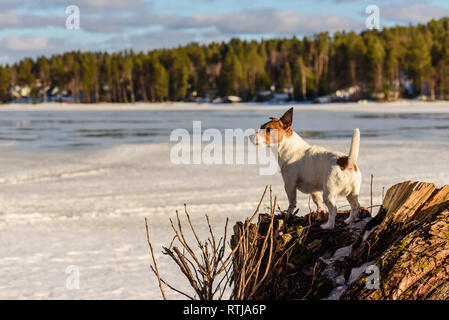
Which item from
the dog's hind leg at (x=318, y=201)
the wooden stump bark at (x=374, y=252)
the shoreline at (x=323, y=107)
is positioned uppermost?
the shoreline at (x=323, y=107)

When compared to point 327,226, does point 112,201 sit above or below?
below

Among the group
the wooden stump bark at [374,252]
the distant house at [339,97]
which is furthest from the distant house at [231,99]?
the wooden stump bark at [374,252]

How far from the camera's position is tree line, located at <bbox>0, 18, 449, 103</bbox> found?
98312mm

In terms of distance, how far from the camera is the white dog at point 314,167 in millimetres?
4094

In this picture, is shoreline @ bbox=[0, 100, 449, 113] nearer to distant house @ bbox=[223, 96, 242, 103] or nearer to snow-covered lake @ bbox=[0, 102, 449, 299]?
distant house @ bbox=[223, 96, 242, 103]

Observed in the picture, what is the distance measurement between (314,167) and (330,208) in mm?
377

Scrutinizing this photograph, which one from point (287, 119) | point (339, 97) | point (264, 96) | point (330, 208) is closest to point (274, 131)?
point (287, 119)

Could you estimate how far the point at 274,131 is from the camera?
4.25 m

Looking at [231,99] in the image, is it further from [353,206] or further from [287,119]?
[287,119]

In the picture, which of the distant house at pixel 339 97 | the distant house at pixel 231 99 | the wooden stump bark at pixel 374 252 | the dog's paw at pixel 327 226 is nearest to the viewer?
the wooden stump bark at pixel 374 252

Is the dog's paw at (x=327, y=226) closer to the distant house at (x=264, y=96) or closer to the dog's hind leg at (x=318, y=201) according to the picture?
the dog's hind leg at (x=318, y=201)

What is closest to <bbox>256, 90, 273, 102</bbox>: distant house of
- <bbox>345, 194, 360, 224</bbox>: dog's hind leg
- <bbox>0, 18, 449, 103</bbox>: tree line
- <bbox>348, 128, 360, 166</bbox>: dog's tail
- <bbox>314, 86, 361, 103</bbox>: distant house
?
<bbox>0, 18, 449, 103</bbox>: tree line

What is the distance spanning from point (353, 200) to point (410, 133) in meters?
26.2
